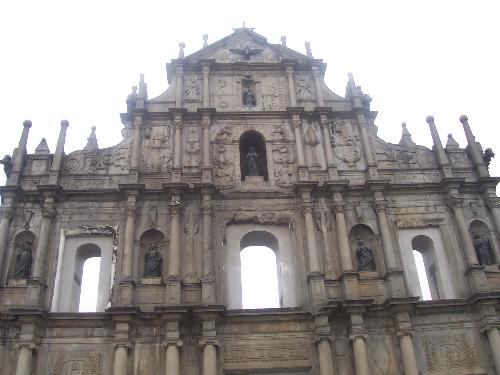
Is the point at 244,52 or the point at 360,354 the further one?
the point at 244,52

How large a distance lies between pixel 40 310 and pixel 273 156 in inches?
285

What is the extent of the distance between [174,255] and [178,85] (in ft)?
19.2

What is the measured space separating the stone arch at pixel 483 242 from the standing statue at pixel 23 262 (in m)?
11.0

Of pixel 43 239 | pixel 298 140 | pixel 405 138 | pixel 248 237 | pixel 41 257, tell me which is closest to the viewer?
pixel 41 257

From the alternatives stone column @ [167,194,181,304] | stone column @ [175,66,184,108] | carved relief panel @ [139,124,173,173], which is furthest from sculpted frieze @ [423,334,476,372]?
stone column @ [175,66,184,108]

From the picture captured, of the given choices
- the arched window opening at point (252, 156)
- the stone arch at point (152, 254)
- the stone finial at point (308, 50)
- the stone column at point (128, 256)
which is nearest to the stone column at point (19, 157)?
the stone column at point (128, 256)

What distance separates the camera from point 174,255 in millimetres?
13789

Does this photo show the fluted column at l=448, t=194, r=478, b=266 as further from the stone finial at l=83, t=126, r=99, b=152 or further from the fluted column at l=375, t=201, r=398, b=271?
the stone finial at l=83, t=126, r=99, b=152

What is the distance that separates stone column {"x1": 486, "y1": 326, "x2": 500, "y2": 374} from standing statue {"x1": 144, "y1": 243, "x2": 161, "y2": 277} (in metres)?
7.75

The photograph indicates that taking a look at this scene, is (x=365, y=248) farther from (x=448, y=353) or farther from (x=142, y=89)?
(x=142, y=89)

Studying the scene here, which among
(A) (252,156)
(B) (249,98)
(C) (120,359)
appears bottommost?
(C) (120,359)

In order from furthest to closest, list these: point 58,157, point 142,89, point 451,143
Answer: point 142,89
point 451,143
point 58,157

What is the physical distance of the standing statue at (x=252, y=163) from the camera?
631 inches

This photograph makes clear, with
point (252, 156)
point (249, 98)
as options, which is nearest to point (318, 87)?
point (249, 98)
